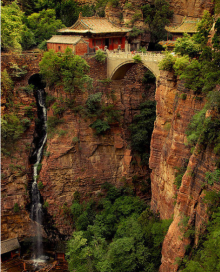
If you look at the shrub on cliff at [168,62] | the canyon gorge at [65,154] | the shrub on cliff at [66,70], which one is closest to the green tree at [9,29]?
the canyon gorge at [65,154]

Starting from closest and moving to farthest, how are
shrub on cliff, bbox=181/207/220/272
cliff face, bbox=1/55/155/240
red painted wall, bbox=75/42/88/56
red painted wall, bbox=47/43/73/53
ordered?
shrub on cliff, bbox=181/207/220/272 → cliff face, bbox=1/55/155/240 → red painted wall, bbox=75/42/88/56 → red painted wall, bbox=47/43/73/53

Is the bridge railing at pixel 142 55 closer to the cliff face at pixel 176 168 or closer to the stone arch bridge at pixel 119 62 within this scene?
the stone arch bridge at pixel 119 62

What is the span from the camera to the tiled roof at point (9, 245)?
94.4 feet

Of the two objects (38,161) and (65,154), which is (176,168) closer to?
(65,154)

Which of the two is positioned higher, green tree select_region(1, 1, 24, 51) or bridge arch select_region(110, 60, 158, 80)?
green tree select_region(1, 1, 24, 51)

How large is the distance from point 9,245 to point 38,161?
8.65m

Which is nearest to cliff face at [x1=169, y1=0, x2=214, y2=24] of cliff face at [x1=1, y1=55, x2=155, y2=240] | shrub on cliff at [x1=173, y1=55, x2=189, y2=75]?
cliff face at [x1=1, y1=55, x2=155, y2=240]

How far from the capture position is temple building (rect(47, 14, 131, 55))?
3319 cm

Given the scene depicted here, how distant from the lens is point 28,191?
31.4 m

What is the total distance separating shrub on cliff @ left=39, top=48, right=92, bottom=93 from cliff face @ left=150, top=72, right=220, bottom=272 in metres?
9.78

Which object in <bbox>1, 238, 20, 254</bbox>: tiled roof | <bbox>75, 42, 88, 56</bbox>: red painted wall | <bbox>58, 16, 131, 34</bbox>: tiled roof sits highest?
<bbox>58, 16, 131, 34</bbox>: tiled roof

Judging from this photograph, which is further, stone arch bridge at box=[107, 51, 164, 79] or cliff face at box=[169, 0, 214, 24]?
cliff face at box=[169, 0, 214, 24]

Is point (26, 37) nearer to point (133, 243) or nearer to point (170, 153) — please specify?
point (170, 153)

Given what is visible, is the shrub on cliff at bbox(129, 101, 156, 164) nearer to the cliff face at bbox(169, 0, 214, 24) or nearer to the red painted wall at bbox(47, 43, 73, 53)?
the red painted wall at bbox(47, 43, 73, 53)
